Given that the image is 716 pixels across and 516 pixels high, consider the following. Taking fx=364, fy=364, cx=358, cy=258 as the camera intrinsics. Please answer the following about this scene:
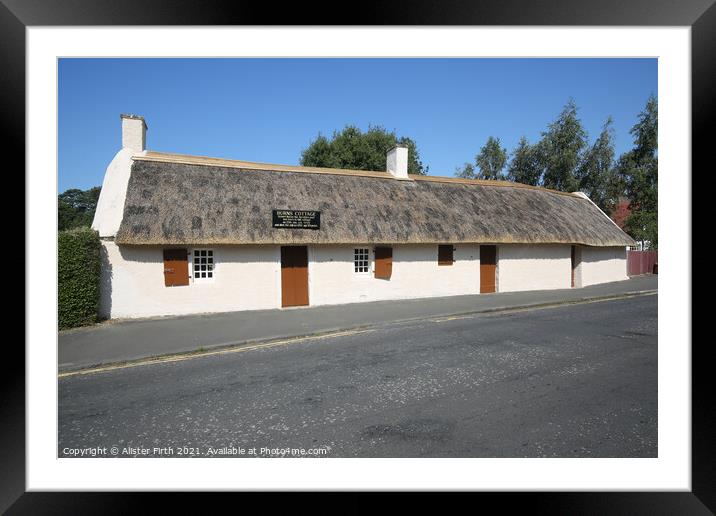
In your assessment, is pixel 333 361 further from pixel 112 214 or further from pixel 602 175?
pixel 602 175

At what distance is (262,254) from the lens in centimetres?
1219

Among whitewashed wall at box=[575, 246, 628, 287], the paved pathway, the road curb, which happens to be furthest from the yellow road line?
whitewashed wall at box=[575, 246, 628, 287]

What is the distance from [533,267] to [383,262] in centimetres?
789

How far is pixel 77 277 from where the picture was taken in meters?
9.46

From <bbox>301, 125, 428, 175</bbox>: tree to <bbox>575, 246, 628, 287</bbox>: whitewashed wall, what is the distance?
16.7m

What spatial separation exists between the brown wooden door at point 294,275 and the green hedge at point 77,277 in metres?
5.27

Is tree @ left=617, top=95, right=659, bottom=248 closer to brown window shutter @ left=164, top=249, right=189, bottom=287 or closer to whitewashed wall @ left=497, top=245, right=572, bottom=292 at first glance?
whitewashed wall @ left=497, top=245, right=572, bottom=292

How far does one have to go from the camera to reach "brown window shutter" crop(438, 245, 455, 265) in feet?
49.1

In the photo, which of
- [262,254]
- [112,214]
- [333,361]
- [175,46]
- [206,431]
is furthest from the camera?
[262,254]

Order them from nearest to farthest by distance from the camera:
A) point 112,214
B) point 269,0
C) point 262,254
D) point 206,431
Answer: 1. point 269,0
2. point 206,431
3. point 112,214
4. point 262,254

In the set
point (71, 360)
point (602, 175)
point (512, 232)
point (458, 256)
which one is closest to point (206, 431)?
point (71, 360)

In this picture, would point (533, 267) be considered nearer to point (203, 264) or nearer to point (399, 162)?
point (399, 162)

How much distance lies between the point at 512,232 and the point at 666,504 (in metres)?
14.5

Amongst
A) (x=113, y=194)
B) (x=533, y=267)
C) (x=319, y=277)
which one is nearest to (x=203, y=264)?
(x=113, y=194)
